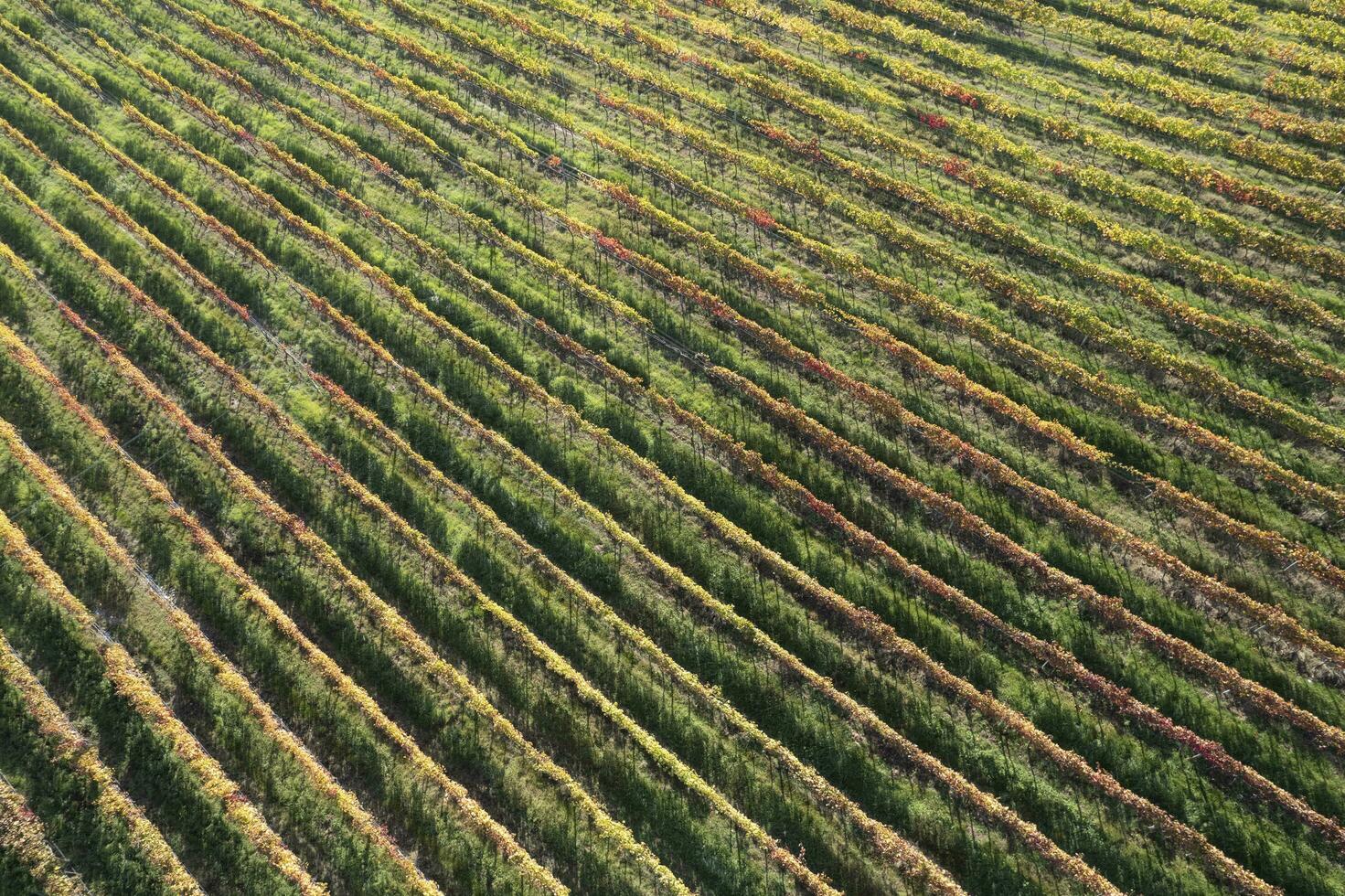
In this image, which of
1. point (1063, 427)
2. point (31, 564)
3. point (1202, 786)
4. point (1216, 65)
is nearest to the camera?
point (1202, 786)

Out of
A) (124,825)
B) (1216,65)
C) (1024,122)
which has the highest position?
(1216,65)

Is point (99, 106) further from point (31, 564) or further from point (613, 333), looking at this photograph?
point (613, 333)

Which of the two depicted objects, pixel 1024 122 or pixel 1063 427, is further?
pixel 1024 122

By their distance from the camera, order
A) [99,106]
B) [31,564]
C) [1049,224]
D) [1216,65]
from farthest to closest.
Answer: [1216,65], [99,106], [1049,224], [31,564]

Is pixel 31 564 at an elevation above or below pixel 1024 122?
below

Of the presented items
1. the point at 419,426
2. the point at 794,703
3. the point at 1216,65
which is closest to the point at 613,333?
the point at 419,426

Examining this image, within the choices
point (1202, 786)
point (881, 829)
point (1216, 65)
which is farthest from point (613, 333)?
point (1216, 65)
